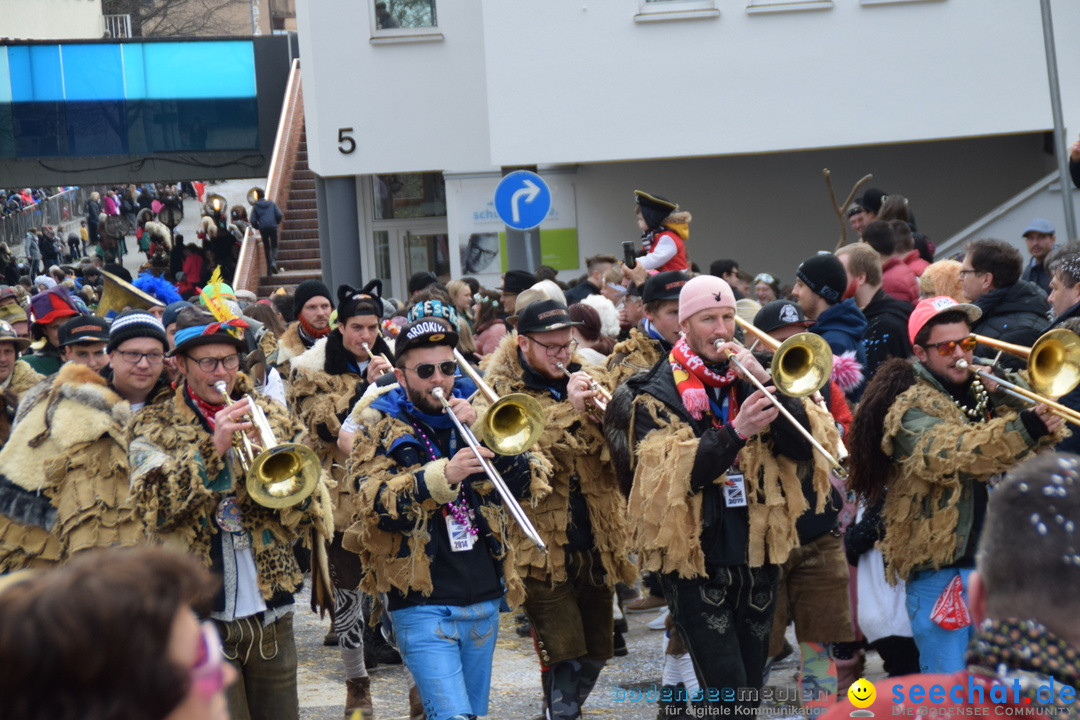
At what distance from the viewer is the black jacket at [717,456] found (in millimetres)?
4762

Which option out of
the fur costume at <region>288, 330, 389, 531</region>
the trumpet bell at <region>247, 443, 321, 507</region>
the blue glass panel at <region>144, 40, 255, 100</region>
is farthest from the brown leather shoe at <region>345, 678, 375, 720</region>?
the blue glass panel at <region>144, 40, 255, 100</region>

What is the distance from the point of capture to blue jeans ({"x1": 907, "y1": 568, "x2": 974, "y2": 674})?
508 centimetres

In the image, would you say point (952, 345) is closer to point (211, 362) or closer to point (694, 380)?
point (694, 380)

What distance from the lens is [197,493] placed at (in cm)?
476

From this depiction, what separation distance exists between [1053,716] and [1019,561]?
259 millimetres

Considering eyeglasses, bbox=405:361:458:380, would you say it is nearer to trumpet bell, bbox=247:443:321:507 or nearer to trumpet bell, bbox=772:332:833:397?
trumpet bell, bbox=247:443:321:507

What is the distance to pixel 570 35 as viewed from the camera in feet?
51.8

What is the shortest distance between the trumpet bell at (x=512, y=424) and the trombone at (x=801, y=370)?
0.82 metres

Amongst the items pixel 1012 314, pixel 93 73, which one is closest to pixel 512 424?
pixel 1012 314

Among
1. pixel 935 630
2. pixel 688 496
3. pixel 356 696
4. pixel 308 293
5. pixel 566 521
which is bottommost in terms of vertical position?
pixel 356 696

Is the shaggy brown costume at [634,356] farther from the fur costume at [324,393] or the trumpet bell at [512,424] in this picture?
the fur costume at [324,393]

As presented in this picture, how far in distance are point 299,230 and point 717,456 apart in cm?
2224

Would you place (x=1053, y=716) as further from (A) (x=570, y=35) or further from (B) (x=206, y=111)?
(B) (x=206, y=111)

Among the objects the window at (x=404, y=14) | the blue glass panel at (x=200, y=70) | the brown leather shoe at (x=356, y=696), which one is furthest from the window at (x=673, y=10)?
the blue glass panel at (x=200, y=70)
